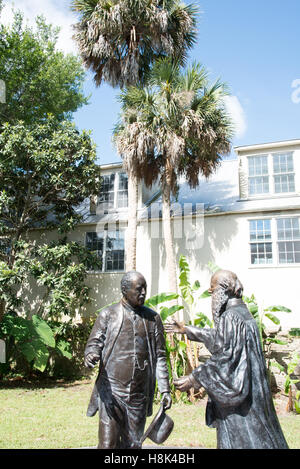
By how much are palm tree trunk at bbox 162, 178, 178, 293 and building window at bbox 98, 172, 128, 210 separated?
11.4 feet

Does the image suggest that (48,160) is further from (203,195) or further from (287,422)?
(287,422)

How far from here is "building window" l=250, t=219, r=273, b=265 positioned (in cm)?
1372

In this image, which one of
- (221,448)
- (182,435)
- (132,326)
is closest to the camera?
(221,448)

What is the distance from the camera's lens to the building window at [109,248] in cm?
1580

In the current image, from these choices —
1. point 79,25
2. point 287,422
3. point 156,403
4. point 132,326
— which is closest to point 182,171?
point 79,25

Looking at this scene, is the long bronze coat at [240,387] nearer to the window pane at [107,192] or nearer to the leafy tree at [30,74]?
the window pane at [107,192]

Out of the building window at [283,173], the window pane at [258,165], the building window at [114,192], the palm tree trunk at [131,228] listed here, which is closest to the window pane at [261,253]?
the building window at [283,173]

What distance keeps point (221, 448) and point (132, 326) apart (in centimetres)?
151

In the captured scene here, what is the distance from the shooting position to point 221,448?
3090 millimetres

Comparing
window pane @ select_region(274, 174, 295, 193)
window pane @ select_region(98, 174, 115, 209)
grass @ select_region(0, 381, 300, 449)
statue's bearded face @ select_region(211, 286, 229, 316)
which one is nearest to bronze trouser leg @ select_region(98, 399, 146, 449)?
statue's bearded face @ select_region(211, 286, 229, 316)

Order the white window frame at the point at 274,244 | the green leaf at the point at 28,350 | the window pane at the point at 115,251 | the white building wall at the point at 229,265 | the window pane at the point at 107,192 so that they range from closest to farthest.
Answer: the green leaf at the point at 28,350
the white building wall at the point at 229,265
the white window frame at the point at 274,244
the window pane at the point at 115,251
the window pane at the point at 107,192

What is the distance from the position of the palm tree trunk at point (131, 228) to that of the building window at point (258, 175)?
15.9 feet

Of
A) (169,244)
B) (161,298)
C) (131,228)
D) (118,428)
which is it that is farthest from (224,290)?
(131,228)

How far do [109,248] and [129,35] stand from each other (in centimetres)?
871
